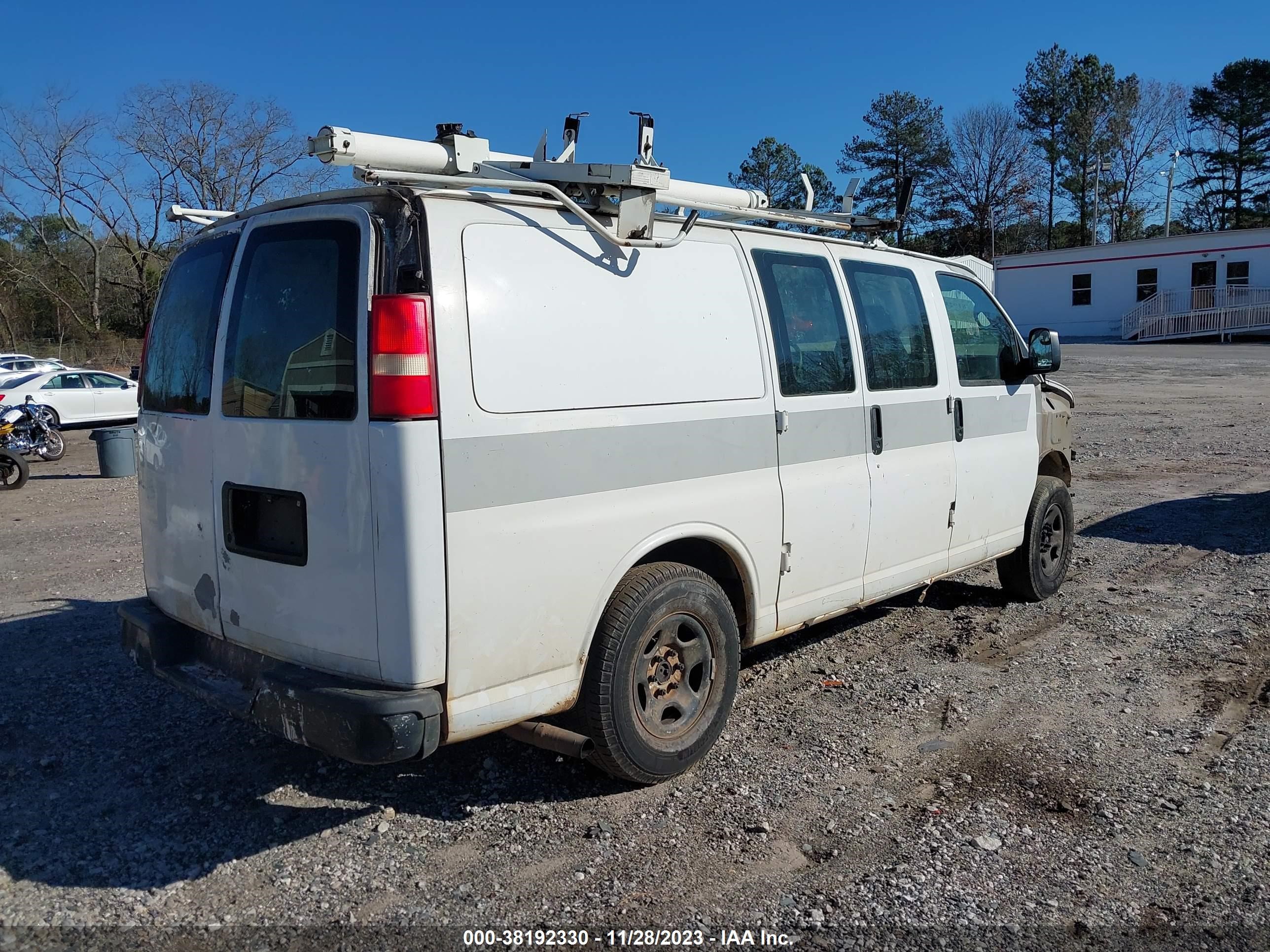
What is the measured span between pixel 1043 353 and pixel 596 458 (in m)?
3.63

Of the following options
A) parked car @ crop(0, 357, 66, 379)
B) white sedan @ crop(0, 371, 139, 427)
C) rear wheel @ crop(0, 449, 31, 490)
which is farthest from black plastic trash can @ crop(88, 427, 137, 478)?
parked car @ crop(0, 357, 66, 379)

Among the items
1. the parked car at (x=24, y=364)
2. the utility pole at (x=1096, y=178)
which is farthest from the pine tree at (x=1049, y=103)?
the parked car at (x=24, y=364)

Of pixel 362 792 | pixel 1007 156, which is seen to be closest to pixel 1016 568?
pixel 362 792

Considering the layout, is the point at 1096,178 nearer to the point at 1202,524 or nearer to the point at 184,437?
the point at 1202,524

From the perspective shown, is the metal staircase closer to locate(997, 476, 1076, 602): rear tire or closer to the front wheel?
locate(997, 476, 1076, 602): rear tire

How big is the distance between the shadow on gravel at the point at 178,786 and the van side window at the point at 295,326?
5.17 ft

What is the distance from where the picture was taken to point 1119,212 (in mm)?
63812

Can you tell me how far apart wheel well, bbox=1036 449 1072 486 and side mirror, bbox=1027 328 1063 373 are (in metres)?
0.95

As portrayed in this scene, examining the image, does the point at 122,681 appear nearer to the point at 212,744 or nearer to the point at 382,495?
the point at 212,744

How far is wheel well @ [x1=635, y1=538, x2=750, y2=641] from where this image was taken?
431 cm

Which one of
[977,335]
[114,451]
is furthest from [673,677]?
[114,451]

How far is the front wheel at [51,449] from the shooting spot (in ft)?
55.7

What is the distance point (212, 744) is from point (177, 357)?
69.4 inches

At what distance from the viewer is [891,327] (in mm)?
5363
